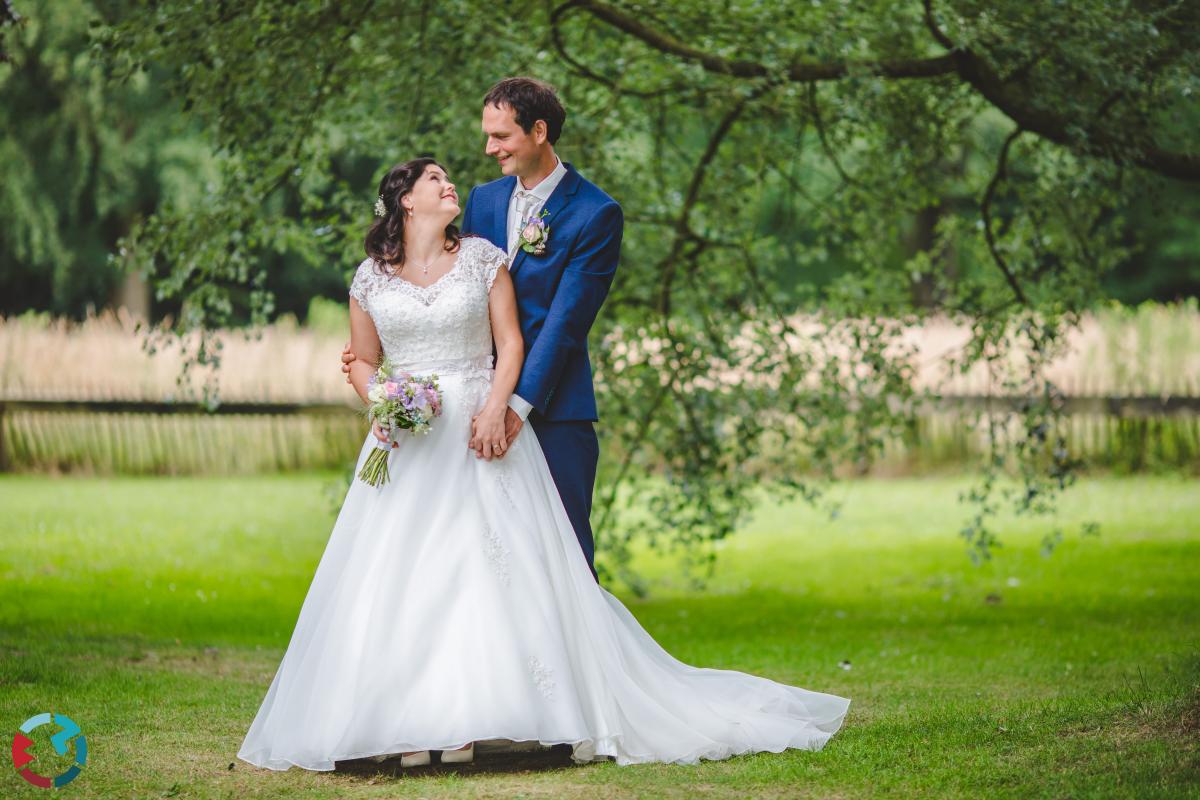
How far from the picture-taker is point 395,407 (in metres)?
4.61

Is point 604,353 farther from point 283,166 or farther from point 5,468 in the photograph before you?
point 5,468

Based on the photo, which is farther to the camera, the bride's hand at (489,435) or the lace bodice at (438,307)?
the lace bodice at (438,307)

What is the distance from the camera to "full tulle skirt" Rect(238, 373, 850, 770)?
439 centimetres

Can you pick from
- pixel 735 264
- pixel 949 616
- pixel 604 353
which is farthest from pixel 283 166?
pixel 949 616

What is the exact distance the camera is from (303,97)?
7891 mm

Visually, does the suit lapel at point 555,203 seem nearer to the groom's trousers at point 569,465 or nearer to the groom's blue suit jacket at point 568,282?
the groom's blue suit jacket at point 568,282

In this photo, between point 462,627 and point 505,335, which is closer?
point 462,627

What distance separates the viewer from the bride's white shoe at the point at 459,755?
4.46m

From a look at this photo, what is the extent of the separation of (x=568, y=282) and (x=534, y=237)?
0.67 ft

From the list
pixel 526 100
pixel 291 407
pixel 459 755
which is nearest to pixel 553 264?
pixel 526 100

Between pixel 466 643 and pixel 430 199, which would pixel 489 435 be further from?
pixel 430 199

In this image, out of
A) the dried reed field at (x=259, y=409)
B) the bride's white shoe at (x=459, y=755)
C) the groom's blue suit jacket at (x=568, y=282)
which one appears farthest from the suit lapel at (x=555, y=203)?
the dried reed field at (x=259, y=409)

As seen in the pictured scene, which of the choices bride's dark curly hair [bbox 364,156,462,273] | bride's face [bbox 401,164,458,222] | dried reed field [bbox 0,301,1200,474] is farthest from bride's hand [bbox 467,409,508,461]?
dried reed field [bbox 0,301,1200,474]

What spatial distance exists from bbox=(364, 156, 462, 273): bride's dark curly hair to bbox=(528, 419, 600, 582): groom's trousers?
0.75 metres
